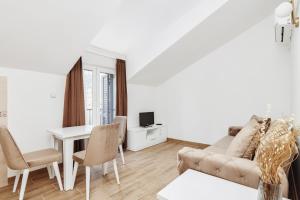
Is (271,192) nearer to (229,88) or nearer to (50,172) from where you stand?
(50,172)

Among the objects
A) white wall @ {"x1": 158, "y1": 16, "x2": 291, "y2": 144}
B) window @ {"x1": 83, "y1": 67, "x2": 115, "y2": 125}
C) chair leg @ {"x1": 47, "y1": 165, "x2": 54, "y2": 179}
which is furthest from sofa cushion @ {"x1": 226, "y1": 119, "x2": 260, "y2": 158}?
window @ {"x1": 83, "y1": 67, "x2": 115, "y2": 125}

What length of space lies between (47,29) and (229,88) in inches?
145

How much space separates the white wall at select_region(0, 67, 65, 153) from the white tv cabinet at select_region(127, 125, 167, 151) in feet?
5.40

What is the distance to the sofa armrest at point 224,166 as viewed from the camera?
127 cm

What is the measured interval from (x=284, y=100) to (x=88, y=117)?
400 centimetres

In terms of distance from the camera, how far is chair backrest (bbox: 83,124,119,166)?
2.08 m

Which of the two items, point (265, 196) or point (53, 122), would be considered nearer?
point (265, 196)

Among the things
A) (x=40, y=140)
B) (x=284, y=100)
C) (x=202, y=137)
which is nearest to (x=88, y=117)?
(x=40, y=140)

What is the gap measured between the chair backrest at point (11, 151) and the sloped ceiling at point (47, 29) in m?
1.12

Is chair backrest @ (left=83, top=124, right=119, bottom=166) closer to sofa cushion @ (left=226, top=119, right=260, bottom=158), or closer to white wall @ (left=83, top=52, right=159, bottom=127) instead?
sofa cushion @ (left=226, top=119, right=260, bottom=158)

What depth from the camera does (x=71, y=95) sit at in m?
3.11

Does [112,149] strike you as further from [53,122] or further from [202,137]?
[202,137]

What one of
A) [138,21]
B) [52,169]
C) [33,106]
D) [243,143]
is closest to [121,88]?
[138,21]

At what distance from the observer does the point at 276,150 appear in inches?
28.5
